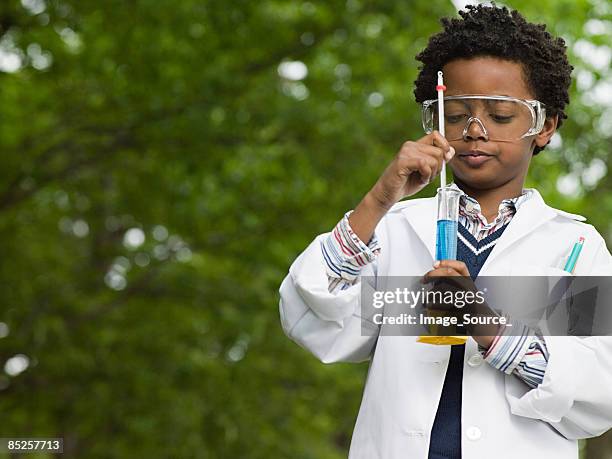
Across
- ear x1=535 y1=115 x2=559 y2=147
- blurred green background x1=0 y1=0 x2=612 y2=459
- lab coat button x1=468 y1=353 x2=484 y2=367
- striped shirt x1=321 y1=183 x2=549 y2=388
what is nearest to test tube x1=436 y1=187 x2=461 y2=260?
striped shirt x1=321 y1=183 x2=549 y2=388

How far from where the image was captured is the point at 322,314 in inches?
104

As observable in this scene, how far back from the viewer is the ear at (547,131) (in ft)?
9.16

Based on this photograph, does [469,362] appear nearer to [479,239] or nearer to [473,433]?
[473,433]

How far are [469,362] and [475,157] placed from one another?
0.48 m

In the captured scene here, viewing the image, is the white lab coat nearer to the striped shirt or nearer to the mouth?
the striped shirt

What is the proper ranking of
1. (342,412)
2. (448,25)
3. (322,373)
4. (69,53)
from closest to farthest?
(448,25) < (69,53) < (322,373) < (342,412)

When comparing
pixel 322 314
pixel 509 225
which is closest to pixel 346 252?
pixel 322 314

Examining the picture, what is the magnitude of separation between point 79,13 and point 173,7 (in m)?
0.63

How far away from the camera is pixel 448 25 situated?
112 inches

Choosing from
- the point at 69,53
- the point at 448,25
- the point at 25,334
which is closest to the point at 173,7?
the point at 69,53

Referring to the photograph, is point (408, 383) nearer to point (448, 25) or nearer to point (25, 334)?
point (448, 25)

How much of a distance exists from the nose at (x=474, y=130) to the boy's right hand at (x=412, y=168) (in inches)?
3.0

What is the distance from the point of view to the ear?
279 cm

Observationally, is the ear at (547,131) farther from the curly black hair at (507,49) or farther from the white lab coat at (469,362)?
the white lab coat at (469,362)
